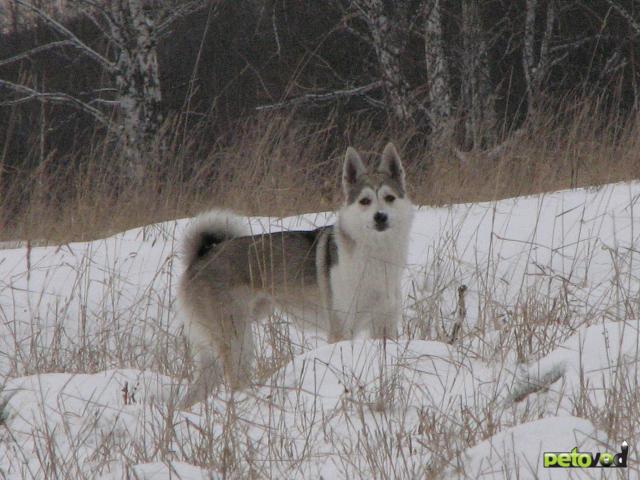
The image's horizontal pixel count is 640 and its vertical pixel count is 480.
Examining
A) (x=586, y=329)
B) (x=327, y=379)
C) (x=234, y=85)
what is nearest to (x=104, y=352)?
(x=327, y=379)

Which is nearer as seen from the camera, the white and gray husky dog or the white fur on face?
the white and gray husky dog

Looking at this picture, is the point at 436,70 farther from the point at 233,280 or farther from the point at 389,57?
the point at 233,280

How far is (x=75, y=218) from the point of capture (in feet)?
20.1

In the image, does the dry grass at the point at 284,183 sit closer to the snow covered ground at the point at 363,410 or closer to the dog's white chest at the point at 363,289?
the dog's white chest at the point at 363,289

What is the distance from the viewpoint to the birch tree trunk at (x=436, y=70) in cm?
929

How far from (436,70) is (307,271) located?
547 cm

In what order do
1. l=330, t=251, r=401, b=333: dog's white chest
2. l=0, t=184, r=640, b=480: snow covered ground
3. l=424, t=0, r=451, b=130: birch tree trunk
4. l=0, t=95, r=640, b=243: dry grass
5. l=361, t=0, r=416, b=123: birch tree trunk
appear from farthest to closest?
l=424, t=0, r=451, b=130: birch tree trunk < l=361, t=0, r=416, b=123: birch tree trunk < l=0, t=95, r=640, b=243: dry grass < l=330, t=251, r=401, b=333: dog's white chest < l=0, t=184, r=640, b=480: snow covered ground

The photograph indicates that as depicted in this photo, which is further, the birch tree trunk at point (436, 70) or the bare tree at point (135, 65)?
the birch tree trunk at point (436, 70)

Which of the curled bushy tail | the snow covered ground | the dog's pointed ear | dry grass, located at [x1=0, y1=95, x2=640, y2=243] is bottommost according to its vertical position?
the snow covered ground

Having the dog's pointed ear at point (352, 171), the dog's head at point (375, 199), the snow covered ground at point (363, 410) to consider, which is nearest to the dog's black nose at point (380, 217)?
the dog's head at point (375, 199)

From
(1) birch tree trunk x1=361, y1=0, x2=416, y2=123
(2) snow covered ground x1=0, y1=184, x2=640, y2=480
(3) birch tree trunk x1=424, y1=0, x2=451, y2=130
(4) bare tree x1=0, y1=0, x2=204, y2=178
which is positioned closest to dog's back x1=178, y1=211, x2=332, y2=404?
(2) snow covered ground x1=0, y1=184, x2=640, y2=480

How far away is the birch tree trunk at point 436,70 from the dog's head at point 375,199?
15.6 feet

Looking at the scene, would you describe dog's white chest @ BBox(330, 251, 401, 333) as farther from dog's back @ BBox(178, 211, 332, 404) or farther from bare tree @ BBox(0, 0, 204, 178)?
bare tree @ BBox(0, 0, 204, 178)

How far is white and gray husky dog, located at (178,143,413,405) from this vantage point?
4203 mm
